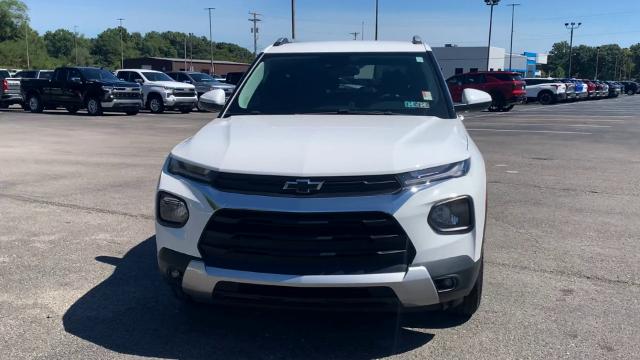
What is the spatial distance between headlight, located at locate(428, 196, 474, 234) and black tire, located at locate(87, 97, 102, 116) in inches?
850

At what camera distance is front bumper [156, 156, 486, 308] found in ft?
9.83

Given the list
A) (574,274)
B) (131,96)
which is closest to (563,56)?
(131,96)

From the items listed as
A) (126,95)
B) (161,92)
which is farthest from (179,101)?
(126,95)

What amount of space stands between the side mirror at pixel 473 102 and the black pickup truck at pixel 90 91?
63.5 feet

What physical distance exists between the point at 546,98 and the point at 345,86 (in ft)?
126

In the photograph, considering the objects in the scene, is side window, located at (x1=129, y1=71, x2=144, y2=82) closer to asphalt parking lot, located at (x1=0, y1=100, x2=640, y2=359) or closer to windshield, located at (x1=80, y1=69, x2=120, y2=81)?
windshield, located at (x1=80, y1=69, x2=120, y2=81)

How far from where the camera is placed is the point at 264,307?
10.3 feet

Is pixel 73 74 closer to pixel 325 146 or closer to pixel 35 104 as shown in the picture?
pixel 35 104

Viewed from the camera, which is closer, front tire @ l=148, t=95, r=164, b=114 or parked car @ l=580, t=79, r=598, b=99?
front tire @ l=148, t=95, r=164, b=114

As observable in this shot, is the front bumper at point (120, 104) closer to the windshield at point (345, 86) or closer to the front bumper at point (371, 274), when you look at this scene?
the windshield at point (345, 86)

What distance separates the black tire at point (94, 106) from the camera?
22664 millimetres

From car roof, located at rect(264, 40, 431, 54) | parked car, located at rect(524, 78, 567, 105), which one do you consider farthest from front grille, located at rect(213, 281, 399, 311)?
parked car, located at rect(524, 78, 567, 105)

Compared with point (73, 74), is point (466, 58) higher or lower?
higher

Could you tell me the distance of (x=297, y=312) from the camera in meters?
3.93
